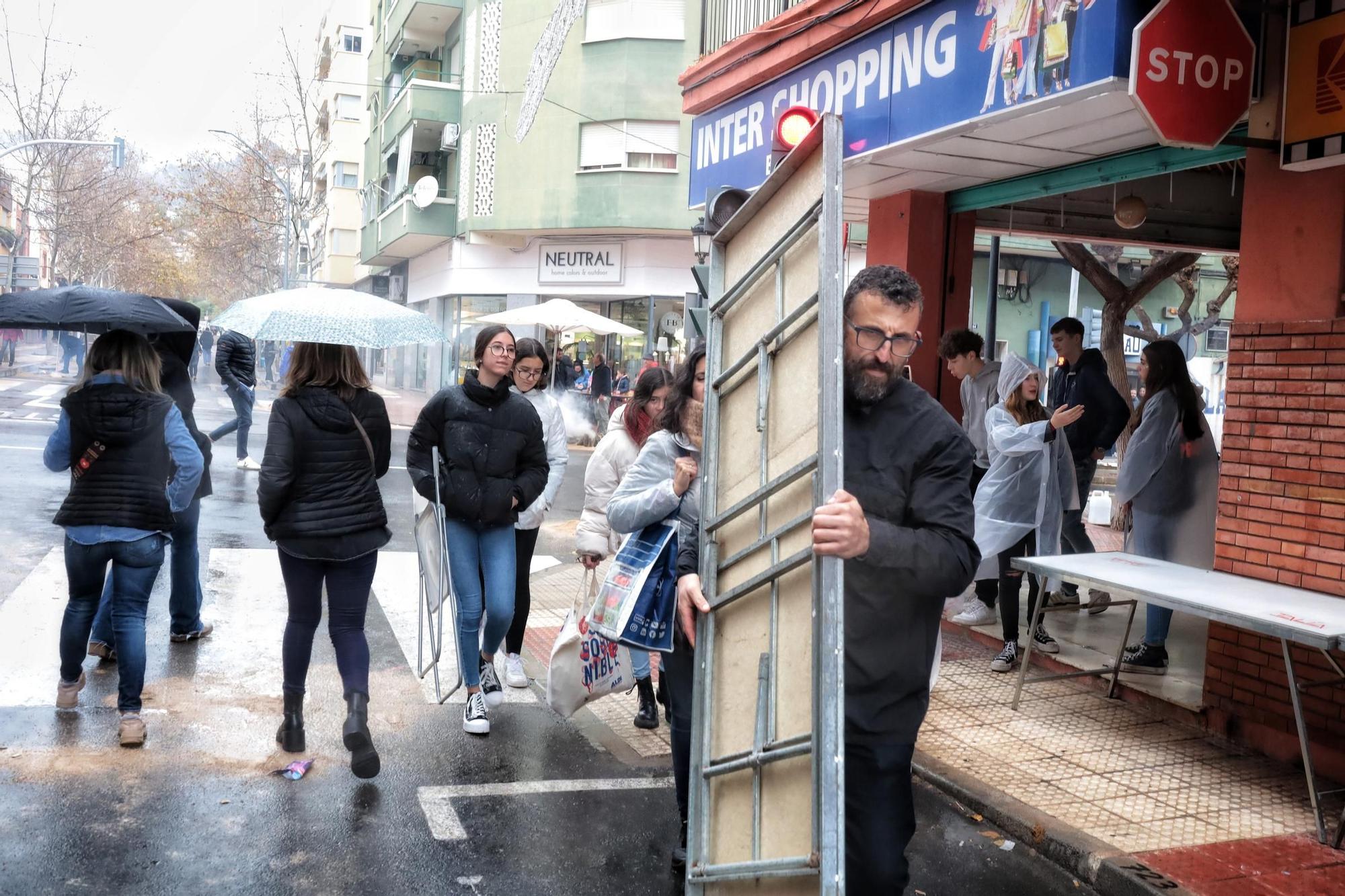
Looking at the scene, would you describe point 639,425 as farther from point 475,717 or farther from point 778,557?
point 778,557

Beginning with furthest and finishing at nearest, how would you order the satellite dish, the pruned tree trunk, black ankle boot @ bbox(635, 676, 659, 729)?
the satellite dish
the pruned tree trunk
black ankle boot @ bbox(635, 676, 659, 729)

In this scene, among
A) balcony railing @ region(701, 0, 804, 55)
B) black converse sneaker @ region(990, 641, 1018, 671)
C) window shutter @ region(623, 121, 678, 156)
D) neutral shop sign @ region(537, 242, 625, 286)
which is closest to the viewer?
black converse sneaker @ region(990, 641, 1018, 671)

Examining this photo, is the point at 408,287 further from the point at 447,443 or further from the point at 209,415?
the point at 447,443

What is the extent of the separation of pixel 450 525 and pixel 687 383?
1.94 meters

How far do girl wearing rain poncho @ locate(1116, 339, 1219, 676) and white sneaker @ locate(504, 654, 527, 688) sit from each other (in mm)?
3533

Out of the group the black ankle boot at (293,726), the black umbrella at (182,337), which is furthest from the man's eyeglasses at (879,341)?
the black umbrella at (182,337)

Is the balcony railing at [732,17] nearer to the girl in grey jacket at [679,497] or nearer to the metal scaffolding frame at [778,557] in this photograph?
the girl in grey jacket at [679,497]

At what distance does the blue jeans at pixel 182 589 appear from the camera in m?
6.25

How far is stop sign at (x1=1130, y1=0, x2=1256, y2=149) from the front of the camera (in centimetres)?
513

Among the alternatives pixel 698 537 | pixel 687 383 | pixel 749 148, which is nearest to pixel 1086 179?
pixel 749 148

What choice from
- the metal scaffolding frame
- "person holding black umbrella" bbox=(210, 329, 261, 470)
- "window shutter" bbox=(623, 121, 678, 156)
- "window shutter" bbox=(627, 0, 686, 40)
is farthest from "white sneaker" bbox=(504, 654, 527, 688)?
"window shutter" bbox=(627, 0, 686, 40)

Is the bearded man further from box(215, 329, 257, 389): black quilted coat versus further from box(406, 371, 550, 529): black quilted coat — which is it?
box(215, 329, 257, 389): black quilted coat

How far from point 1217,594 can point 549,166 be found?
2266 cm

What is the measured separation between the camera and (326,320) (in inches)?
188
